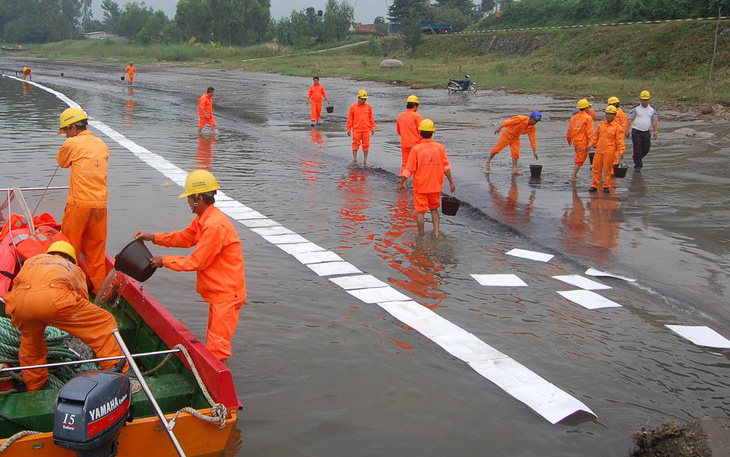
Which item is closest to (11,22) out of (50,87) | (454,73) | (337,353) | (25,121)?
(50,87)

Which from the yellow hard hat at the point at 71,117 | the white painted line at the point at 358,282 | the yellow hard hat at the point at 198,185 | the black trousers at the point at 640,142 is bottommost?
the white painted line at the point at 358,282

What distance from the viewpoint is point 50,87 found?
4025 centimetres

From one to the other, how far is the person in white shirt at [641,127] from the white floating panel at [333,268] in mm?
9193

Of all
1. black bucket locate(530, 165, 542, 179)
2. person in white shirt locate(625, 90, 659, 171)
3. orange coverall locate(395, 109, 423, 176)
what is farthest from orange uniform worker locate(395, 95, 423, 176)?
→ person in white shirt locate(625, 90, 659, 171)

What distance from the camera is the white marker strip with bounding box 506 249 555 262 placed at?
10.3m

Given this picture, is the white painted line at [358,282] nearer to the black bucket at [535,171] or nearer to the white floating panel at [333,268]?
the white floating panel at [333,268]

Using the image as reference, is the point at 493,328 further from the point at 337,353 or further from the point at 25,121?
the point at 25,121

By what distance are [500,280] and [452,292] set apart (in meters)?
0.81

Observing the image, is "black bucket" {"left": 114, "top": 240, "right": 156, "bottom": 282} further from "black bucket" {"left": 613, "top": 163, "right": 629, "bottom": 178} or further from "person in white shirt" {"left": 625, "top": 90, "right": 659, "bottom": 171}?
"person in white shirt" {"left": 625, "top": 90, "right": 659, "bottom": 171}

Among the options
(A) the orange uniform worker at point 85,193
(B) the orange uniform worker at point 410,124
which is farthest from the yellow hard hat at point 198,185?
(B) the orange uniform worker at point 410,124

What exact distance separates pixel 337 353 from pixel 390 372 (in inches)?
25.9

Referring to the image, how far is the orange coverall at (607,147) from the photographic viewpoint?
14.0 m

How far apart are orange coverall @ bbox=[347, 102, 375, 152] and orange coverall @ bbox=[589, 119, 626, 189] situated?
17.7 ft

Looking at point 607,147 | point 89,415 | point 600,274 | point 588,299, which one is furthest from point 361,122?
point 89,415
